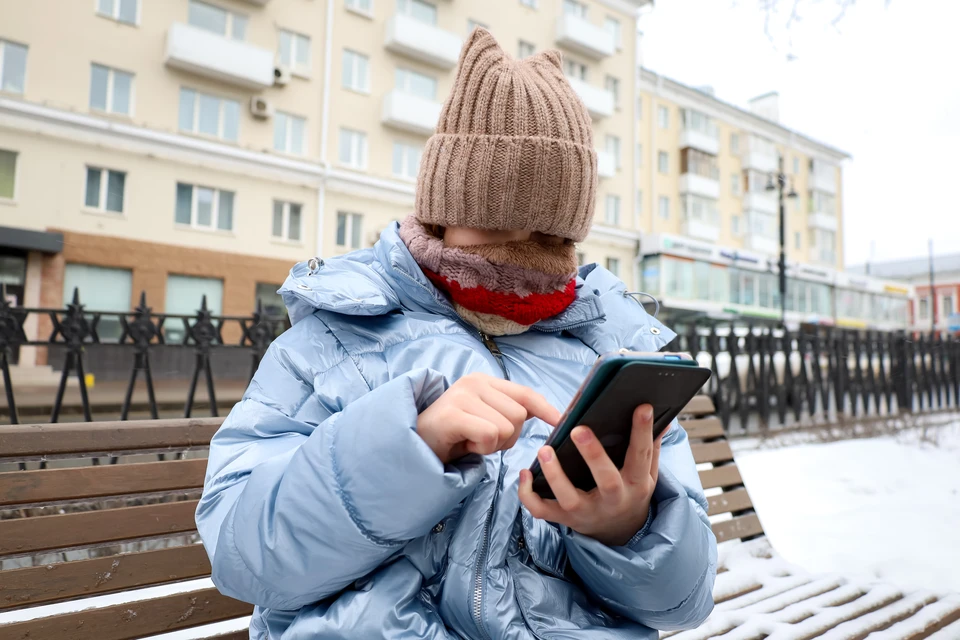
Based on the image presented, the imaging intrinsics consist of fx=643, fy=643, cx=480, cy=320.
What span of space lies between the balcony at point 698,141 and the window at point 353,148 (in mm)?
16885

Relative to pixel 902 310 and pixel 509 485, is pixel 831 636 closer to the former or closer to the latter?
pixel 509 485

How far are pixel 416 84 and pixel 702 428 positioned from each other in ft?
63.0

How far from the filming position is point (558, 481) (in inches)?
39.4

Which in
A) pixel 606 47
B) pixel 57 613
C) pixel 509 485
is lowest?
pixel 57 613

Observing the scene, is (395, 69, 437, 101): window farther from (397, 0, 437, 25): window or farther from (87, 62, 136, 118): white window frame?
(87, 62, 136, 118): white window frame

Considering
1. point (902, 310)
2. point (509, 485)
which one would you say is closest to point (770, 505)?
point (509, 485)

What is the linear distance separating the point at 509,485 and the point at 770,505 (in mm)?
3639

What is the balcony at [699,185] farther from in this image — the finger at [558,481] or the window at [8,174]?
the finger at [558,481]

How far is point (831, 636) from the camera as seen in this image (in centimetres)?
201

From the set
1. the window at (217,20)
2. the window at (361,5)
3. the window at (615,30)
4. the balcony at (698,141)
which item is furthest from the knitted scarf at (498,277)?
the balcony at (698,141)

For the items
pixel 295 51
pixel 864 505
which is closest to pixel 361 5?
pixel 295 51

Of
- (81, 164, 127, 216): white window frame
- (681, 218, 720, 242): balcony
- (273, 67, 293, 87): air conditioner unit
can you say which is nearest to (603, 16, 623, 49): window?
(681, 218, 720, 242): balcony

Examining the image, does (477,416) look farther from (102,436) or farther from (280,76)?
(280,76)

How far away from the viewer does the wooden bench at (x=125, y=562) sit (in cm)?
151
